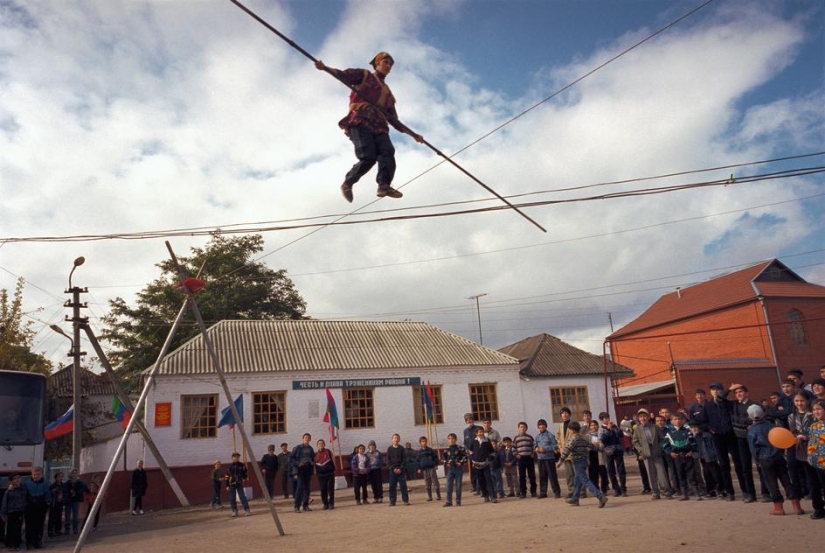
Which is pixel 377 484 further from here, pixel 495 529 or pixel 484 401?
pixel 484 401

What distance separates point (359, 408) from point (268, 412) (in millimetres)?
3692

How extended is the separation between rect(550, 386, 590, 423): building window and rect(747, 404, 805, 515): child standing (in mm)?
18441

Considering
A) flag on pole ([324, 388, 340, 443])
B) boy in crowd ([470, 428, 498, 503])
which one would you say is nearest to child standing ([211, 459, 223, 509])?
flag on pole ([324, 388, 340, 443])

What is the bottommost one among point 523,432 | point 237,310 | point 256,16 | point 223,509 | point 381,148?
point 223,509

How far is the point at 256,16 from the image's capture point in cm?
602

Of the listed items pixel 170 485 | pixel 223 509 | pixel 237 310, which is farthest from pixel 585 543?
pixel 237 310

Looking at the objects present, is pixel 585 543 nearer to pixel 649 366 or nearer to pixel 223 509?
pixel 223 509

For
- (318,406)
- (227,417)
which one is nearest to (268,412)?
(318,406)

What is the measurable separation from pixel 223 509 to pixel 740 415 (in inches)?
604

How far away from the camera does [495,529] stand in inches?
412

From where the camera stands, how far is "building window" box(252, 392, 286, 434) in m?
24.2

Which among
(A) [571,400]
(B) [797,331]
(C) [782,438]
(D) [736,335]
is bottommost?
(C) [782,438]

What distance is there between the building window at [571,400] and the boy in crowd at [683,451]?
51.2 feet

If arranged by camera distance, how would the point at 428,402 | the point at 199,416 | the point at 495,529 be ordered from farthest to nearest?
the point at 428,402
the point at 199,416
the point at 495,529
